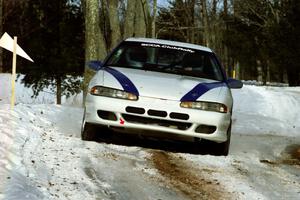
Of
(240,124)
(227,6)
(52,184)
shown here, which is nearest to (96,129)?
(52,184)

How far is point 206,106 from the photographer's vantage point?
263 inches

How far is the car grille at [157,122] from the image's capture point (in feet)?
21.6

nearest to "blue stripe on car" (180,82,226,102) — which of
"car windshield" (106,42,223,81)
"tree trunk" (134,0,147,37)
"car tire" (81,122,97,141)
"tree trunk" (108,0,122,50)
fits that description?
"car windshield" (106,42,223,81)

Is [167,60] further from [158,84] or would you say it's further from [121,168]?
[121,168]

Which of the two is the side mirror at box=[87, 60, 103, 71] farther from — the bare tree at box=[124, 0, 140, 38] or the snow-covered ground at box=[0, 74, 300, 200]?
the bare tree at box=[124, 0, 140, 38]

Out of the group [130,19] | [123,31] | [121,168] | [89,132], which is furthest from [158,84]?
[123,31]

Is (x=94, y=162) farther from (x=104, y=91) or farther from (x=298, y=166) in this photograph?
(x=298, y=166)

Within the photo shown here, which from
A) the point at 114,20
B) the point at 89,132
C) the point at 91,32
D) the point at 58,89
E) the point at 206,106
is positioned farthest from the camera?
the point at 58,89

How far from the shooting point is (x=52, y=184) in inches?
190

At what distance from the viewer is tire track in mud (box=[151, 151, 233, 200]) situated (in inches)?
201

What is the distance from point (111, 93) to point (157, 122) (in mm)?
702

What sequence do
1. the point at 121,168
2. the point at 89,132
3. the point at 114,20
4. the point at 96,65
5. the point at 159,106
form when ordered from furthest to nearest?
the point at 114,20 → the point at 96,65 → the point at 89,132 → the point at 159,106 → the point at 121,168

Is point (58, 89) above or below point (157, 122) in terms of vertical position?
above

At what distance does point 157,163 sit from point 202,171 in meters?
0.56
